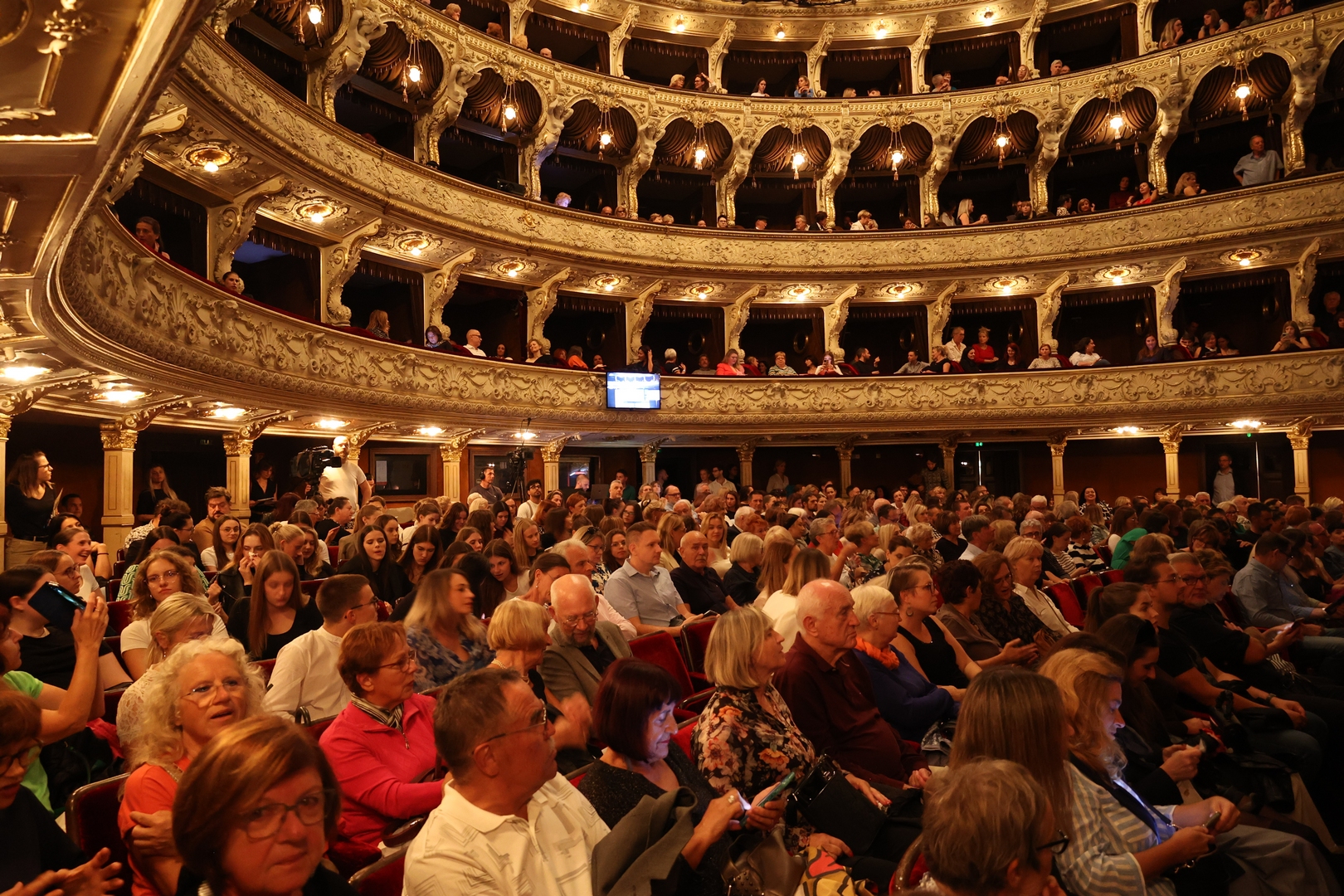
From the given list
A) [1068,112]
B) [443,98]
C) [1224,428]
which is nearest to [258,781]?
[443,98]

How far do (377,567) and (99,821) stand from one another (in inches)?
148

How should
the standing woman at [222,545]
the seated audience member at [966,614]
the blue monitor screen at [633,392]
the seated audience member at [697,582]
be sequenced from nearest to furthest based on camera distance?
the seated audience member at [966,614] → the seated audience member at [697,582] → the standing woman at [222,545] → the blue monitor screen at [633,392]

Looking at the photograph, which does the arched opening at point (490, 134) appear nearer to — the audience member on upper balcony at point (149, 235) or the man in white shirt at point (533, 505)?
the audience member on upper balcony at point (149, 235)

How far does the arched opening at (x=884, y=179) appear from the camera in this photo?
63.9 feet

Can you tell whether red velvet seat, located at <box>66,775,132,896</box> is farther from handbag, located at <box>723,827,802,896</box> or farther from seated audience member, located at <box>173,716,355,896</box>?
handbag, located at <box>723,827,802,896</box>

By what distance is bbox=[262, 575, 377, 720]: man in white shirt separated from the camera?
3543 millimetres

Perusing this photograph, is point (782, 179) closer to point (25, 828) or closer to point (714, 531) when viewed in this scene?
point (714, 531)

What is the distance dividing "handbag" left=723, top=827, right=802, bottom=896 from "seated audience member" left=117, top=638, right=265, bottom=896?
4.32ft

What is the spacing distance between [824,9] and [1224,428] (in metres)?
12.3

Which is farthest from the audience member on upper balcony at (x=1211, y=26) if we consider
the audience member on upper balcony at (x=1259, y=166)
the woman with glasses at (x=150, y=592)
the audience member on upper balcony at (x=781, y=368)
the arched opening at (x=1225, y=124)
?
the woman with glasses at (x=150, y=592)

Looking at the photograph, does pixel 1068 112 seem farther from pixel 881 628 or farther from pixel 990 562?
pixel 881 628

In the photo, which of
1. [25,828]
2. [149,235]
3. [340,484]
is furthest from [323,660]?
[149,235]

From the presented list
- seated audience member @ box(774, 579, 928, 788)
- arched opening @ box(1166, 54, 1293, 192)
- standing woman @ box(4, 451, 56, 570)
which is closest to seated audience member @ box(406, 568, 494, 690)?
seated audience member @ box(774, 579, 928, 788)

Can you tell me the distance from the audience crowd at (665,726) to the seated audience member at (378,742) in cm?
1
